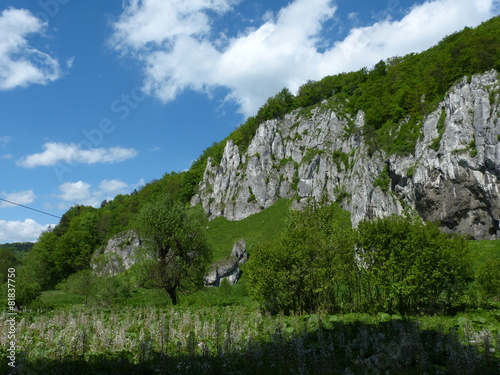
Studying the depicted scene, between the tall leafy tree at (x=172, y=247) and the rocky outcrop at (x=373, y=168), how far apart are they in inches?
714

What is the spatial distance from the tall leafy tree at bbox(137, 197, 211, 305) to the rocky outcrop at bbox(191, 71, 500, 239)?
1812cm

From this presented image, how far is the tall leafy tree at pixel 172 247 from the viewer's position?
1243 inches

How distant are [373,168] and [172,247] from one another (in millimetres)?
50329

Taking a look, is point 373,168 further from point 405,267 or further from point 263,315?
point 263,315

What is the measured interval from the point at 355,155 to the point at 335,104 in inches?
1118

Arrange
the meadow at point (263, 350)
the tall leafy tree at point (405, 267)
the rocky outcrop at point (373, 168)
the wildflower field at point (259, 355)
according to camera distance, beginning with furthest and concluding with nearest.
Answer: the rocky outcrop at point (373, 168) < the tall leafy tree at point (405, 267) < the meadow at point (263, 350) < the wildflower field at point (259, 355)

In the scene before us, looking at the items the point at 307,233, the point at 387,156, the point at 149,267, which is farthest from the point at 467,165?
the point at 149,267

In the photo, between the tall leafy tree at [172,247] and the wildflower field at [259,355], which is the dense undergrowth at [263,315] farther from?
the tall leafy tree at [172,247]

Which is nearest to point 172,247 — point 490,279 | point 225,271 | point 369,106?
point 225,271

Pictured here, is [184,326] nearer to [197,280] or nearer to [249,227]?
[197,280]

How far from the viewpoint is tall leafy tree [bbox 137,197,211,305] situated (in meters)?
31.6

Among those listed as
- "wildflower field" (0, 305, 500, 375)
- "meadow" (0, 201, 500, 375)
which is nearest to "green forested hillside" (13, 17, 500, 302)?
"meadow" (0, 201, 500, 375)

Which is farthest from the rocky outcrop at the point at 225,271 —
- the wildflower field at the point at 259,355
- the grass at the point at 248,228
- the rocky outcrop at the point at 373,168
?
the wildflower field at the point at 259,355

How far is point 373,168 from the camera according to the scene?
68750mm
